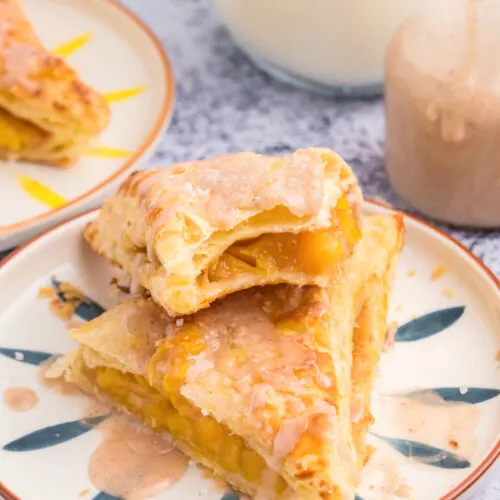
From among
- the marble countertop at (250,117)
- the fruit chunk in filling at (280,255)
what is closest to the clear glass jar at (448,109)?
the marble countertop at (250,117)

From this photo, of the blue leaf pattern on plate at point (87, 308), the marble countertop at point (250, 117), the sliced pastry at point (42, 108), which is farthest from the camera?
the marble countertop at point (250, 117)

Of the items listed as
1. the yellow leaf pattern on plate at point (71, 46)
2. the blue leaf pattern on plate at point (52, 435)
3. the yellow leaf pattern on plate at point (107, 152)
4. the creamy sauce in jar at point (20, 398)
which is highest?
the yellow leaf pattern on plate at point (71, 46)

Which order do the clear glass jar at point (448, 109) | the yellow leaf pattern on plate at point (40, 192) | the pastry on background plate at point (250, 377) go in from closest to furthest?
the pastry on background plate at point (250, 377), the clear glass jar at point (448, 109), the yellow leaf pattern on plate at point (40, 192)

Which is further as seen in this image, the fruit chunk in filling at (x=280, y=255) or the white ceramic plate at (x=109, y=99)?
the white ceramic plate at (x=109, y=99)

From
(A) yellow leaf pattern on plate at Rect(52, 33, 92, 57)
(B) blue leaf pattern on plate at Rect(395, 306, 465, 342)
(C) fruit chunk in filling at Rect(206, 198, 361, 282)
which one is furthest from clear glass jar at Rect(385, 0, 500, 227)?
(A) yellow leaf pattern on plate at Rect(52, 33, 92, 57)

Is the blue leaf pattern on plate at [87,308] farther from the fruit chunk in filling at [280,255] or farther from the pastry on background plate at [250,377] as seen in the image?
the fruit chunk in filling at [280,255]

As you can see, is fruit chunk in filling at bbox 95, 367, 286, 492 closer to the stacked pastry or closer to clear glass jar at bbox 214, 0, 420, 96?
the stacked pastry
